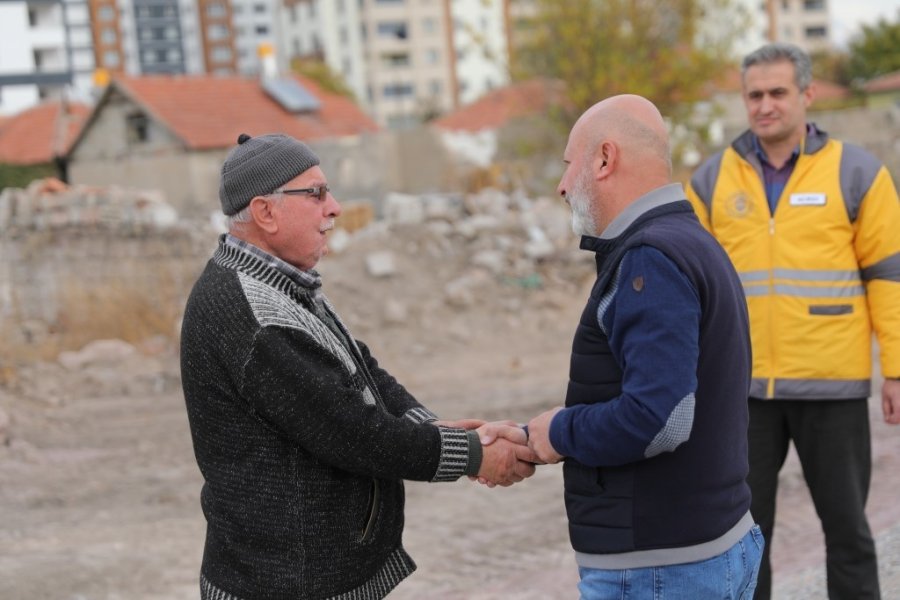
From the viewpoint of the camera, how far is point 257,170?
3133 mm

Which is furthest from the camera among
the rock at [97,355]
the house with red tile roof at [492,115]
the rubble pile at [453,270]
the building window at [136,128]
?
the building window at [136,128]

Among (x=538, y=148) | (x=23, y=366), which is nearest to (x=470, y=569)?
(x=23, y=366)

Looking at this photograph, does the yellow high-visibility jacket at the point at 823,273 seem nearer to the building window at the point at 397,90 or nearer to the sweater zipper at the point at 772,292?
the sweater zipper at the point at 772,292

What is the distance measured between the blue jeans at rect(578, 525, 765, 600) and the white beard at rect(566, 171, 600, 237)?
0.90m

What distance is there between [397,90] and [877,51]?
32.8 m

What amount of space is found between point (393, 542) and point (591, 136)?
1.38 meters

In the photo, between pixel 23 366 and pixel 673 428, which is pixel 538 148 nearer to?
pixel 23 366

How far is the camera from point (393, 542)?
10.8ft

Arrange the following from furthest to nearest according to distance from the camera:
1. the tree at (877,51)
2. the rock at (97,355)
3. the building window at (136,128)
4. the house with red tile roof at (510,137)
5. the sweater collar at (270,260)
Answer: the tree at (877,51)
the building window at (136,128)
the house with red tile roof at (510,137)
the rock at (97,355)
the sweater collar at (270,260)

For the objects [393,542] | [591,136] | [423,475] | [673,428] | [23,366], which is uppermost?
[591,136]

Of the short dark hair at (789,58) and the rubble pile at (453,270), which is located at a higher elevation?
the short dark hair at (789,58)

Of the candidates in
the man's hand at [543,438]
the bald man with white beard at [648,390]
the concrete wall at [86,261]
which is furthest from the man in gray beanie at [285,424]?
the concrete wall at [86,261]

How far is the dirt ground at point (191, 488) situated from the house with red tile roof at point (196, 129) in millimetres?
14190

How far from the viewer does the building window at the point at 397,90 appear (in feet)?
249
